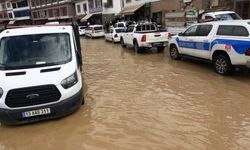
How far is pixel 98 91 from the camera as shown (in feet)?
26.8

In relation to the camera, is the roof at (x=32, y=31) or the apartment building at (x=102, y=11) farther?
the apartment building at (x=102, y=11)

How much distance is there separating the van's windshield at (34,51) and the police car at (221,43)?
17.4 feet

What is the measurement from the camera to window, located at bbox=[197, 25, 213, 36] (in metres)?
9.65

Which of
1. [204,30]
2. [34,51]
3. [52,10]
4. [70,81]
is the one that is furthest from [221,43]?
[52,10]

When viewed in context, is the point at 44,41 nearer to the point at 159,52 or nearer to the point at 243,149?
the point at 243,149

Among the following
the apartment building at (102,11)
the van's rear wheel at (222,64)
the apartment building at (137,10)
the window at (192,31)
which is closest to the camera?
the van's rear wheel at (222,64)

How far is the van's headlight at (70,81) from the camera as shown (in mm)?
5586

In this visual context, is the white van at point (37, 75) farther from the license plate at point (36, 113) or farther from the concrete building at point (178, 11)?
the concrete building at point (178, 11)

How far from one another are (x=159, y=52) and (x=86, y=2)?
3708cm

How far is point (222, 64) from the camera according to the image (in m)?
8.97

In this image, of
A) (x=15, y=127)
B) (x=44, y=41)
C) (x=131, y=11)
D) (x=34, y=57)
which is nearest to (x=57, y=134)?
(x=15, y=127)

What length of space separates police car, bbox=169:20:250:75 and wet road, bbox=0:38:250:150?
62cm

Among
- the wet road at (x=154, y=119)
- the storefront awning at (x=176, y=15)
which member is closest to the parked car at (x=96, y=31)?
the storefront awning at (x=176, y=15)

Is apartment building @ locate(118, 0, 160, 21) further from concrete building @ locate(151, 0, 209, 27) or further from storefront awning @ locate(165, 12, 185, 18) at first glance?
storefront awning @ locate(165, 12, 185, 18)
